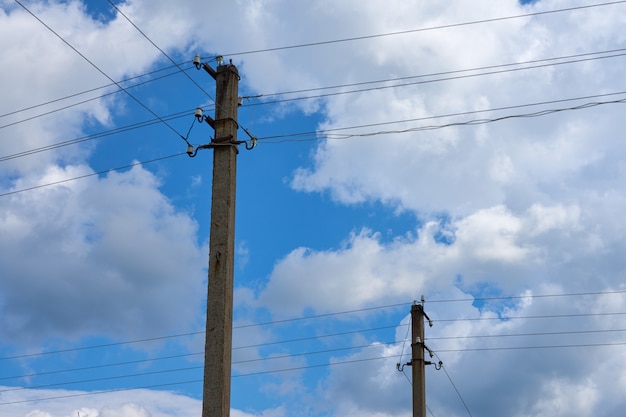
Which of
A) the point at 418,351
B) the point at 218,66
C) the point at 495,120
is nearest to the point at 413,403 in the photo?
the point at 418,351

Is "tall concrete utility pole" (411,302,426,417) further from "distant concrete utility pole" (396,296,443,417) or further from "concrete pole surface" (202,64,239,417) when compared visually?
"concrete pole surface" (202,64,239,417)

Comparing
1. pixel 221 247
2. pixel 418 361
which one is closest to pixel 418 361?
pixel 418 361

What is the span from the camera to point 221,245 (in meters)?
14.1

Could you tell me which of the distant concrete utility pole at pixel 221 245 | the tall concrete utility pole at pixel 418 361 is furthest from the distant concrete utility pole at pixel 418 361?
the distant concrete utility pole at pixel 221 245

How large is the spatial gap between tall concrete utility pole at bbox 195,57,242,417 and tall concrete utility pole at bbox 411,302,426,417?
16.0 meters

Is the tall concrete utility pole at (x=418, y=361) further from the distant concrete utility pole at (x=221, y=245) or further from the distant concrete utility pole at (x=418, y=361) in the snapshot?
the distant concrete utility pole at (x=221, y=245)

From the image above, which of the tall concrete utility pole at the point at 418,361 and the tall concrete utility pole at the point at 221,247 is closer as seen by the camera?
the tall concrete utility pole at the point at 221,247

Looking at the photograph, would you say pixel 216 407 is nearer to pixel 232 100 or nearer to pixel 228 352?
pixel 228 352

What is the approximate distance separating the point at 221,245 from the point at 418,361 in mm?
16948

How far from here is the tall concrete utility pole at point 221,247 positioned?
520 inches

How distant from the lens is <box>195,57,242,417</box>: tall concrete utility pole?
1320cm

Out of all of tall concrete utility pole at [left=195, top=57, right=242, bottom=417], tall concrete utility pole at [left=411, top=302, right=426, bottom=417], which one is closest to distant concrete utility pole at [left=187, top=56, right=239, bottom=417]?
tall concrete utility pole at [left=195, top=57, right=242, bottom=417]

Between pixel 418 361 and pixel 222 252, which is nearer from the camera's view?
pixel 222 252

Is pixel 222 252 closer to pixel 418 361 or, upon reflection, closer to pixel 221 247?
pixel 221 247
